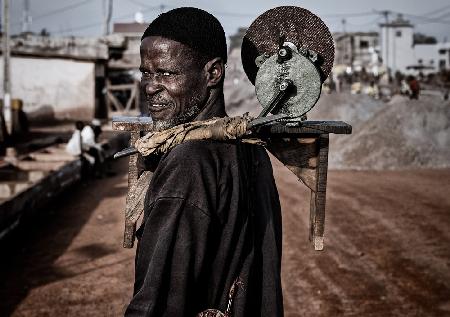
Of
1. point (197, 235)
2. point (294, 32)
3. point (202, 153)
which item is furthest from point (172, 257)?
point (294, 32)

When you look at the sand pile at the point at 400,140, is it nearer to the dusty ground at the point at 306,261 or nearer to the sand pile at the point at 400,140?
the sand pile at the point at 400,140

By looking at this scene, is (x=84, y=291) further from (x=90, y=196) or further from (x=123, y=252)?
(x=90, y=196)

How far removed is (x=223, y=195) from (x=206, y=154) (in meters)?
0.13

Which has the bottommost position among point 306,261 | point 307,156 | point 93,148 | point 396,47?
point 306,261

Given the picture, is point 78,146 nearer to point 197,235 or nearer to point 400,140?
point 400,140

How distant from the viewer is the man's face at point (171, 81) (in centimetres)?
159

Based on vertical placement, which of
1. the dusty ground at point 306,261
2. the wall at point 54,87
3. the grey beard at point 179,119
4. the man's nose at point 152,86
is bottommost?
the dusty ground at point 306,261

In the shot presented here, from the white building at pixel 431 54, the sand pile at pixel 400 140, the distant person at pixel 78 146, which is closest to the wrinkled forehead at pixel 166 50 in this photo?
the distant person at pixel 78 146

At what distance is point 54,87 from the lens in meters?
23.9

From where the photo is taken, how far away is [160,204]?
1.37 meters

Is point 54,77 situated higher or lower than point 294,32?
higher

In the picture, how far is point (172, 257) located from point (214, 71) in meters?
0.68

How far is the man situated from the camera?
1.35 metres

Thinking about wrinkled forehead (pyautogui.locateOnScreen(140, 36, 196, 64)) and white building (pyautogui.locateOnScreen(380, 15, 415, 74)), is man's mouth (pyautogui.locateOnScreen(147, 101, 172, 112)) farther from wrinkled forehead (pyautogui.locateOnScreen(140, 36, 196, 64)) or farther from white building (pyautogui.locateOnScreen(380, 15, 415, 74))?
white building (pyautogui.locateOnScreen(380, 15, 415, 74))
